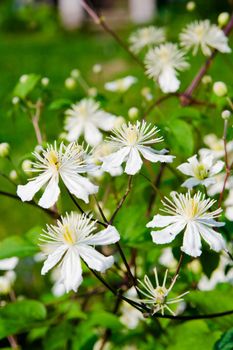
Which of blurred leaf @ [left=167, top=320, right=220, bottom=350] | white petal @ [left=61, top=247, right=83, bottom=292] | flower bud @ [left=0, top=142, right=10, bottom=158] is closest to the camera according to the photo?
white petal @ [left=61, top=247, right=83, bottom=292]

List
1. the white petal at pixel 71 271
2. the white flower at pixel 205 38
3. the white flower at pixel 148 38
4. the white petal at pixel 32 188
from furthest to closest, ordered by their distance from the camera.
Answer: the white flower at pixel 148 38, the white flower at pixel 205 38, the white petal at pixel 32 188, the white petal at pixel 71 271

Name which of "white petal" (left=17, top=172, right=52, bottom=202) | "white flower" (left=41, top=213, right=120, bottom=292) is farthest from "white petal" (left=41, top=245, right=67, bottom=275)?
"white petal" (left=17, top=172, right=52, bottom=202)

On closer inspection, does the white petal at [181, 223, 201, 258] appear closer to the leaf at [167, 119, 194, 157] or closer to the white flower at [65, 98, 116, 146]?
the leaf at [167, 119, 194, 157]

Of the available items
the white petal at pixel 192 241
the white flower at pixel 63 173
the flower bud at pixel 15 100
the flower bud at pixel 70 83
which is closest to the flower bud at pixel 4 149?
→ the flower bud at pixel 15 100

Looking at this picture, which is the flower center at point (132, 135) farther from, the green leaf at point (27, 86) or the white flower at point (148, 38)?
the white flower at point (148, 38)

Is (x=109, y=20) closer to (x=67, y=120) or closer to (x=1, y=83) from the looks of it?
(x=1, y=83)

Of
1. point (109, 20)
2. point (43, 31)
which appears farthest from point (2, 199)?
point (109, 20)
